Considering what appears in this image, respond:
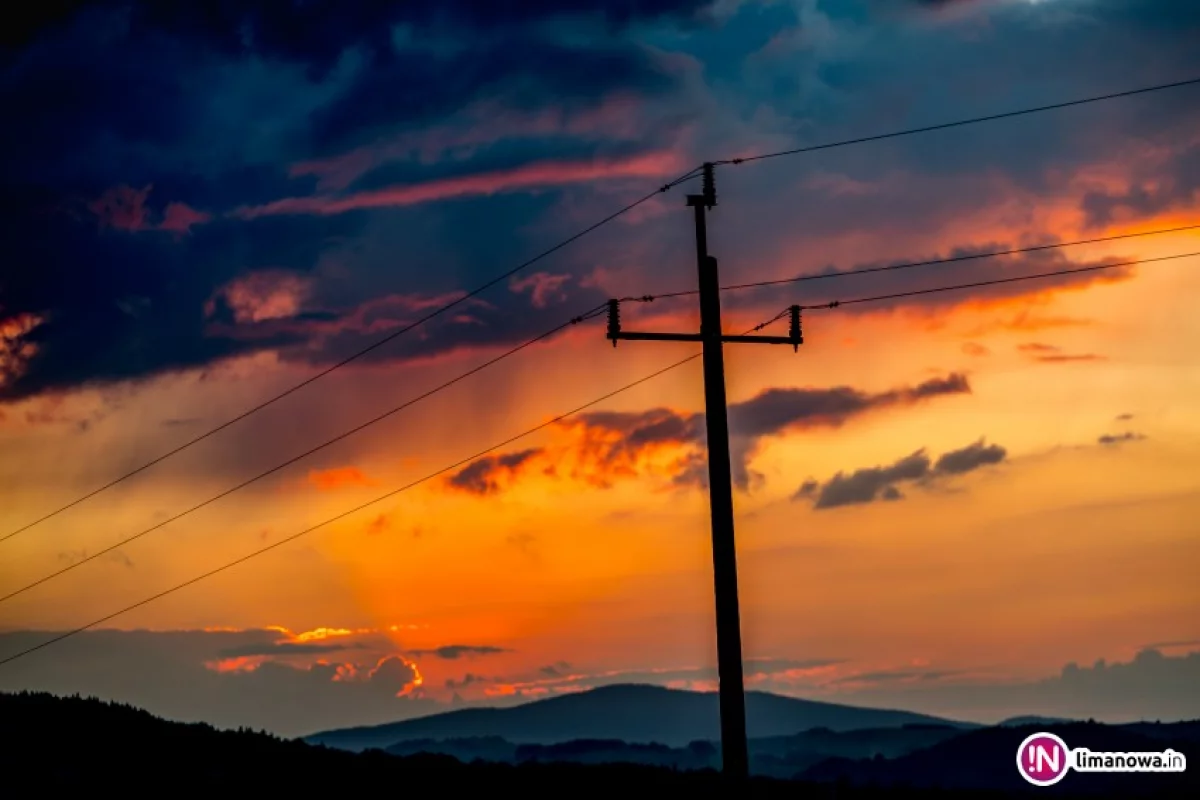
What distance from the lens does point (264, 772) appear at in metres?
40.1

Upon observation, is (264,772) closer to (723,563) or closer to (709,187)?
(723,563)

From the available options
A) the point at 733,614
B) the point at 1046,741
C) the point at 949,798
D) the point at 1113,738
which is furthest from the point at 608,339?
the point at 1113,738

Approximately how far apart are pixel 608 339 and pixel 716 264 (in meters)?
3.17

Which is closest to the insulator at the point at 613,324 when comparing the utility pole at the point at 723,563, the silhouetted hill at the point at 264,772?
the utility pole at the point at 723,563

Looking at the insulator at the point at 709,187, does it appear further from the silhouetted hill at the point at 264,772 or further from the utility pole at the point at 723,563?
the silhouetted hill at the point at 264,772

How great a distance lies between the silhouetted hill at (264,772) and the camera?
37.7m

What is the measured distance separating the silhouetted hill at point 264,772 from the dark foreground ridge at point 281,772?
28 millimetres

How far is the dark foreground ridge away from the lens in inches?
1499

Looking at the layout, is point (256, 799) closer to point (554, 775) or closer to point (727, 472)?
point (554, 775)

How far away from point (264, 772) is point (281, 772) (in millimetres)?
439

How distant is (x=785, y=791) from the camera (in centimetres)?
3794

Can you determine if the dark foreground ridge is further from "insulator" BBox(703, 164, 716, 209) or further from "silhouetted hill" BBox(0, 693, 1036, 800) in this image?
"insulator" BBox(703, 164, 716, 209)

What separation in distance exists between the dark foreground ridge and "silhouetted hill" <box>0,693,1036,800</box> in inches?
1.1

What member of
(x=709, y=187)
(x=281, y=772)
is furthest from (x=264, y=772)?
(x=709, y=187)
